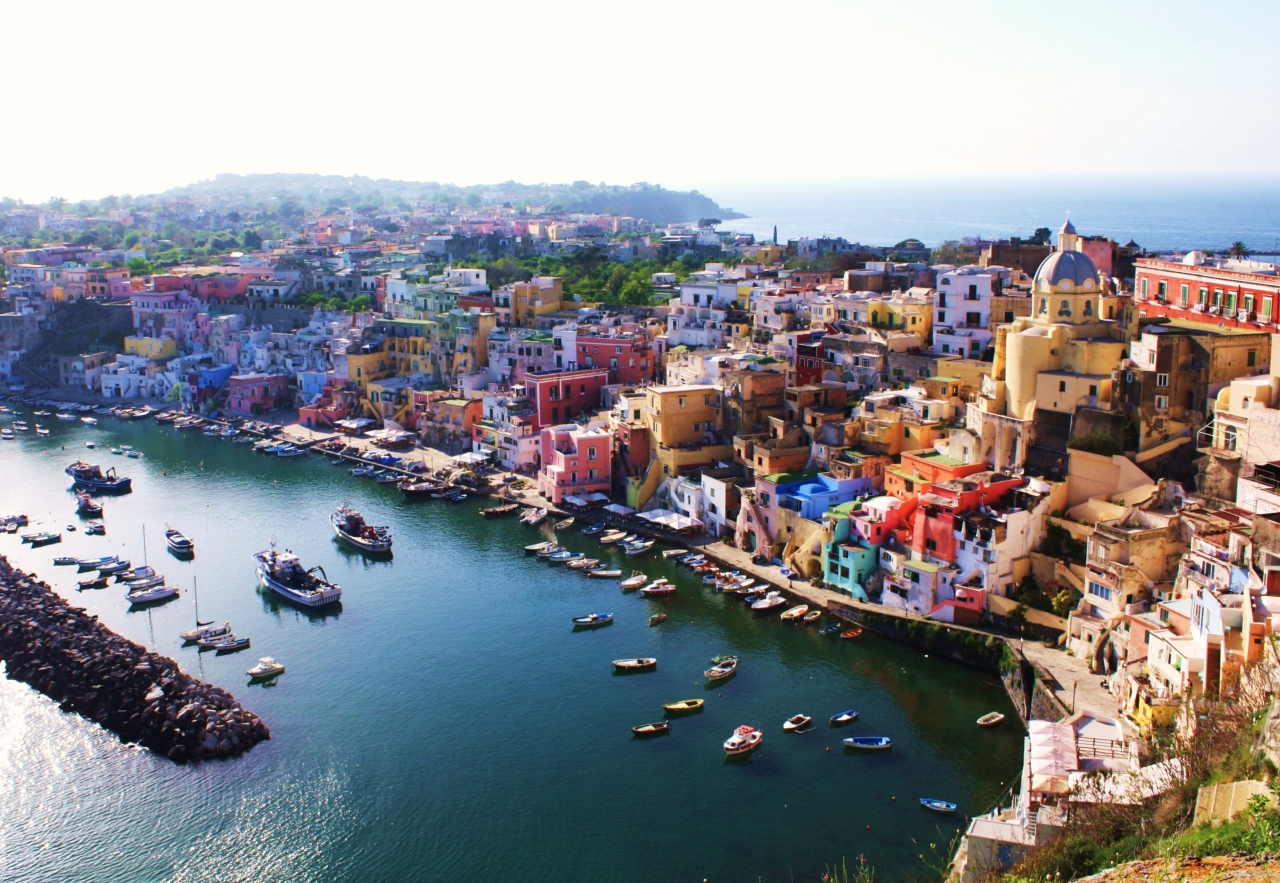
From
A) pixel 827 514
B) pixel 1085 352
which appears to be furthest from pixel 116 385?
pixel 1085 352

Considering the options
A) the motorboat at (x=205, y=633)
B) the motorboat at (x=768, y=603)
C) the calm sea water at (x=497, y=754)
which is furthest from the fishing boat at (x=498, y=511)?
the motorboat at (x=768, y=603)

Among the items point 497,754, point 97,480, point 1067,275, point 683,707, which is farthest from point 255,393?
point 1067,275

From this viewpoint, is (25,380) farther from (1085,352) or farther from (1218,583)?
(1218,583)

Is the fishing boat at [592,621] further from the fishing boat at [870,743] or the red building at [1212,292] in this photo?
the red building at [1212,292]

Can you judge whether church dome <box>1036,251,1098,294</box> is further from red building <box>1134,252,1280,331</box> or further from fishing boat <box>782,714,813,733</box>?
fishing boat <box>782,714,813,733</box>

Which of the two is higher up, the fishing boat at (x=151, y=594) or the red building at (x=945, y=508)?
the red building at (x=945, y=508)

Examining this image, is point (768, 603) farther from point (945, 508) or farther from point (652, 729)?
point (652, 729)

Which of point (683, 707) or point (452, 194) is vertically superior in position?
point (452, 194)
